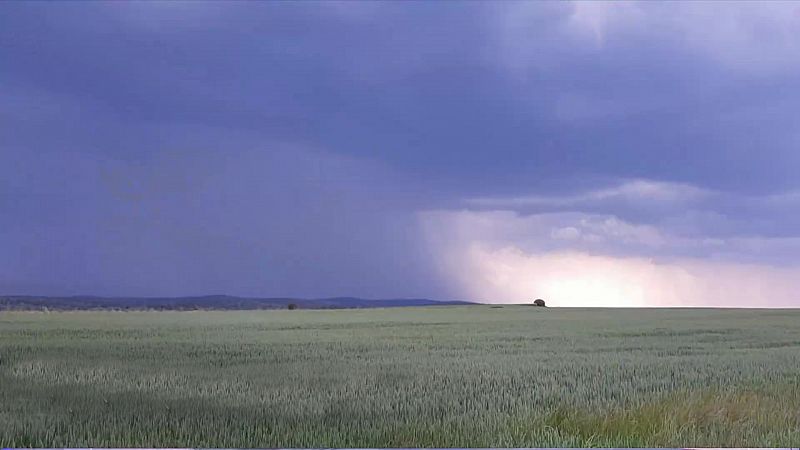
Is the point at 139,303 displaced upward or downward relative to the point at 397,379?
upward

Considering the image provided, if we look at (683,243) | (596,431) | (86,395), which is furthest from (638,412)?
(86,395)

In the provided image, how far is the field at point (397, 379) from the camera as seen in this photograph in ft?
9.07

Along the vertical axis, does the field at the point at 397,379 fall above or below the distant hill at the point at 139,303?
below

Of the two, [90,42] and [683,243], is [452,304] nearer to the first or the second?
[683,243]

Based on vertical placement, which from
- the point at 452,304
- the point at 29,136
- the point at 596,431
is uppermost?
the point at 29,136

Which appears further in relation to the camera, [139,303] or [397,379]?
[139,303]

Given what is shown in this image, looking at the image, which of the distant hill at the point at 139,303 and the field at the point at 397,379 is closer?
the field at the point at 397,379

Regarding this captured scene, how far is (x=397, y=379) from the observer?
2.96 metres

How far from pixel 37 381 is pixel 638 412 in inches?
87.3

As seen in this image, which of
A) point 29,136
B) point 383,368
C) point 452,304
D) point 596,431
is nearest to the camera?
point 596,431

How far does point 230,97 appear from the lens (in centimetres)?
336

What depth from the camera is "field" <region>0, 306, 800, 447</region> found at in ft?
9.07

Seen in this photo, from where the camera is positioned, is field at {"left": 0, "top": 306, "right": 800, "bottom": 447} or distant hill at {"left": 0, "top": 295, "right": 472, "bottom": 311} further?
distant hill at {"left": 0, "top": 295, "right": 472, "bottom": 311}

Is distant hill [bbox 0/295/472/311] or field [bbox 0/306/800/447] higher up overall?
distant hill [bbox 0/295/472/311]
